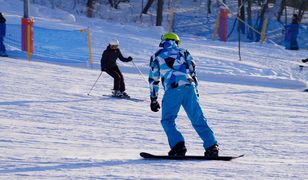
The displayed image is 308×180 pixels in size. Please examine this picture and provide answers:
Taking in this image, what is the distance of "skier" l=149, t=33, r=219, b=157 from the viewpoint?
6.65 m

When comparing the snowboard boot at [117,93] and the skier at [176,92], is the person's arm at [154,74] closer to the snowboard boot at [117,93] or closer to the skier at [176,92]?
the skier at [176,92]

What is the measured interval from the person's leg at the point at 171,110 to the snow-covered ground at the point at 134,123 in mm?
310

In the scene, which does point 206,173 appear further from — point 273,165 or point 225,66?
point 225,66

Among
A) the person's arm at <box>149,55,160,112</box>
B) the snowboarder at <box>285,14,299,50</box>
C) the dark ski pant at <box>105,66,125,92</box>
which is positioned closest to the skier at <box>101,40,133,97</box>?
the dark ski pant at <box>105,66,125,92</box>

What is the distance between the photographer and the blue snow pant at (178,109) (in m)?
6.64

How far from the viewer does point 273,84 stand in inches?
694

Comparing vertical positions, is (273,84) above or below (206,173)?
below

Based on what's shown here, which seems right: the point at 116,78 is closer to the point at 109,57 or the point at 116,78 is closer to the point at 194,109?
the point at 109,57

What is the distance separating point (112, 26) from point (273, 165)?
67.7 ft

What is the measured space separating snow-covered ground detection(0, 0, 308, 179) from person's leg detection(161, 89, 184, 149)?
31cm

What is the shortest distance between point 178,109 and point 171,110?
0.09 m

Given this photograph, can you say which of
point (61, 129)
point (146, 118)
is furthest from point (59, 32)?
point (61, 129)

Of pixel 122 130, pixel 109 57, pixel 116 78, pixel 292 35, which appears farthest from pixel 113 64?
pixel 292 35

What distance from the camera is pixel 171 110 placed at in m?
6.64
